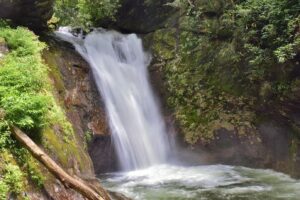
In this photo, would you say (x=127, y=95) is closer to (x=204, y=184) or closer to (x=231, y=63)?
(x=231, y=63)

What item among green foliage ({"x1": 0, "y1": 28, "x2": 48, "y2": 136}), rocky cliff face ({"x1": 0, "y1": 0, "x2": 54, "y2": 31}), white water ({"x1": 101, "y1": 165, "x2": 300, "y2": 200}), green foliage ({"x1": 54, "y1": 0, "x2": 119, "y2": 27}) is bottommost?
white water ({"x1": 101, "y1": 165, "x2": 300, "y2": 200})

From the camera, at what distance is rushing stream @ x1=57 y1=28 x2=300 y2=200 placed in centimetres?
951

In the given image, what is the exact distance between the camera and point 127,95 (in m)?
13.2

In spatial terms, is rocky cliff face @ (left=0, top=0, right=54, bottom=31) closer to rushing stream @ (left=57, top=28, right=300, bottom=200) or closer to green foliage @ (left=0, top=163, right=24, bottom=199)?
rushing stream @ (left=57, top=28, right=300, bottom=200)

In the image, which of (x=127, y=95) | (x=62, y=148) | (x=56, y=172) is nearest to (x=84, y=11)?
(x=127, y=95)

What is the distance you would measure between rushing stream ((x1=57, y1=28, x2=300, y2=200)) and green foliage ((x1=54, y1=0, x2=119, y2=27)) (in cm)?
50

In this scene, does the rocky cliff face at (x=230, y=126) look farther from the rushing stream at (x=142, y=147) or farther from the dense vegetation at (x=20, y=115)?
the dense vegetation at (x=20, y=115)

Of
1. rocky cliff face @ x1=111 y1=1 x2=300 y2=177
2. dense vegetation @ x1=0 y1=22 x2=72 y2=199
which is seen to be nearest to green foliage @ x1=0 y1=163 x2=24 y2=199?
dense vegetation @ x1=0 y1=22 x2=72 y2=199

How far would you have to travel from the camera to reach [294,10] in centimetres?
1032

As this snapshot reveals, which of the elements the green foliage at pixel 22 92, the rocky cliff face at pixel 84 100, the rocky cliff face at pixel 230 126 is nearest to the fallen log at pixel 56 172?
the green foliage at pixel 22 92

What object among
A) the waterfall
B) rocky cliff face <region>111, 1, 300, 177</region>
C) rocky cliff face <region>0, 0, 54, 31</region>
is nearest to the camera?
rocky cliff face <region>0, 0, 54, 31</region>

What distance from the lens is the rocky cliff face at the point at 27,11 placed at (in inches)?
410

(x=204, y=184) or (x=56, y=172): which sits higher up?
(x=56, y=172)

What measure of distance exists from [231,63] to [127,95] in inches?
130
